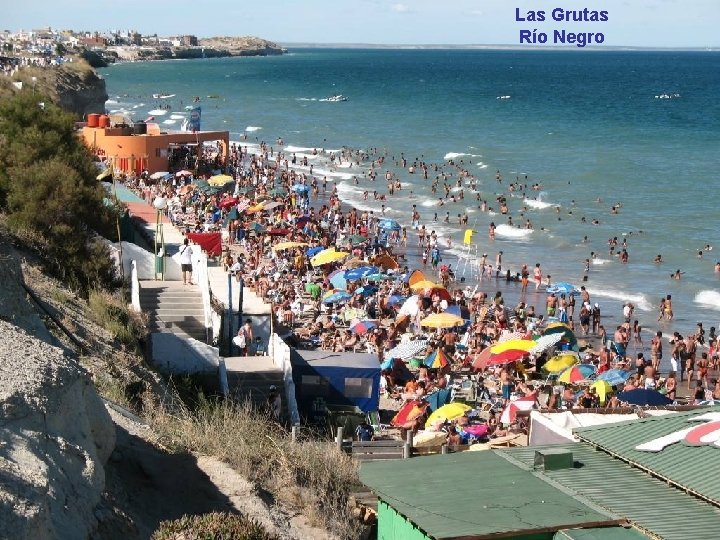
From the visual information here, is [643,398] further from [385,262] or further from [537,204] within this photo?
[537,204]

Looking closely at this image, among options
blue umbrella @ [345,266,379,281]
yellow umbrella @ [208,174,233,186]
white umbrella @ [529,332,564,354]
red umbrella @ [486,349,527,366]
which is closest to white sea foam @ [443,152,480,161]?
yellow umbrella @ [208,174,233,186]

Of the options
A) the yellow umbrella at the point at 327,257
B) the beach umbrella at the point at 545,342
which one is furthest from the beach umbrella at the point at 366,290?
the beach umbrella at the point at 545,342

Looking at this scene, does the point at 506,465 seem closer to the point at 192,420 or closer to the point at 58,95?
the point at 192,420

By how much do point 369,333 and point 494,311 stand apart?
4.11 meters

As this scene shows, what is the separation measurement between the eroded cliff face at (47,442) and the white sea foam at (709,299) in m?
23.0

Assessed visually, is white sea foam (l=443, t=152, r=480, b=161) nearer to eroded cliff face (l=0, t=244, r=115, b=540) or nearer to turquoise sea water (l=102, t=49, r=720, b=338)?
turquoise sea water (l=102, t=49, r=720, b=338)

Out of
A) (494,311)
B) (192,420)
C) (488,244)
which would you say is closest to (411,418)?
(192,420)

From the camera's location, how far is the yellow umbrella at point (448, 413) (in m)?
15.7

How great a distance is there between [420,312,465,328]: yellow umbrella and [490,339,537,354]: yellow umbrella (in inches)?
104

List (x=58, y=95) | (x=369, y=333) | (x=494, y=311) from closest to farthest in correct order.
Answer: (x=369, y=333) < (x=494, y=311) < (x=58, y=95)

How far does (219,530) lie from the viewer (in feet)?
20.4

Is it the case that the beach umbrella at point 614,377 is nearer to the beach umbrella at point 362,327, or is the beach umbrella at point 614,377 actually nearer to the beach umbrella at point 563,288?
the beach umbrella at point 362,327

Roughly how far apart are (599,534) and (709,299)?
22908 millimetres

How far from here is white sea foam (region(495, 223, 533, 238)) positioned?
3812 centimetres
